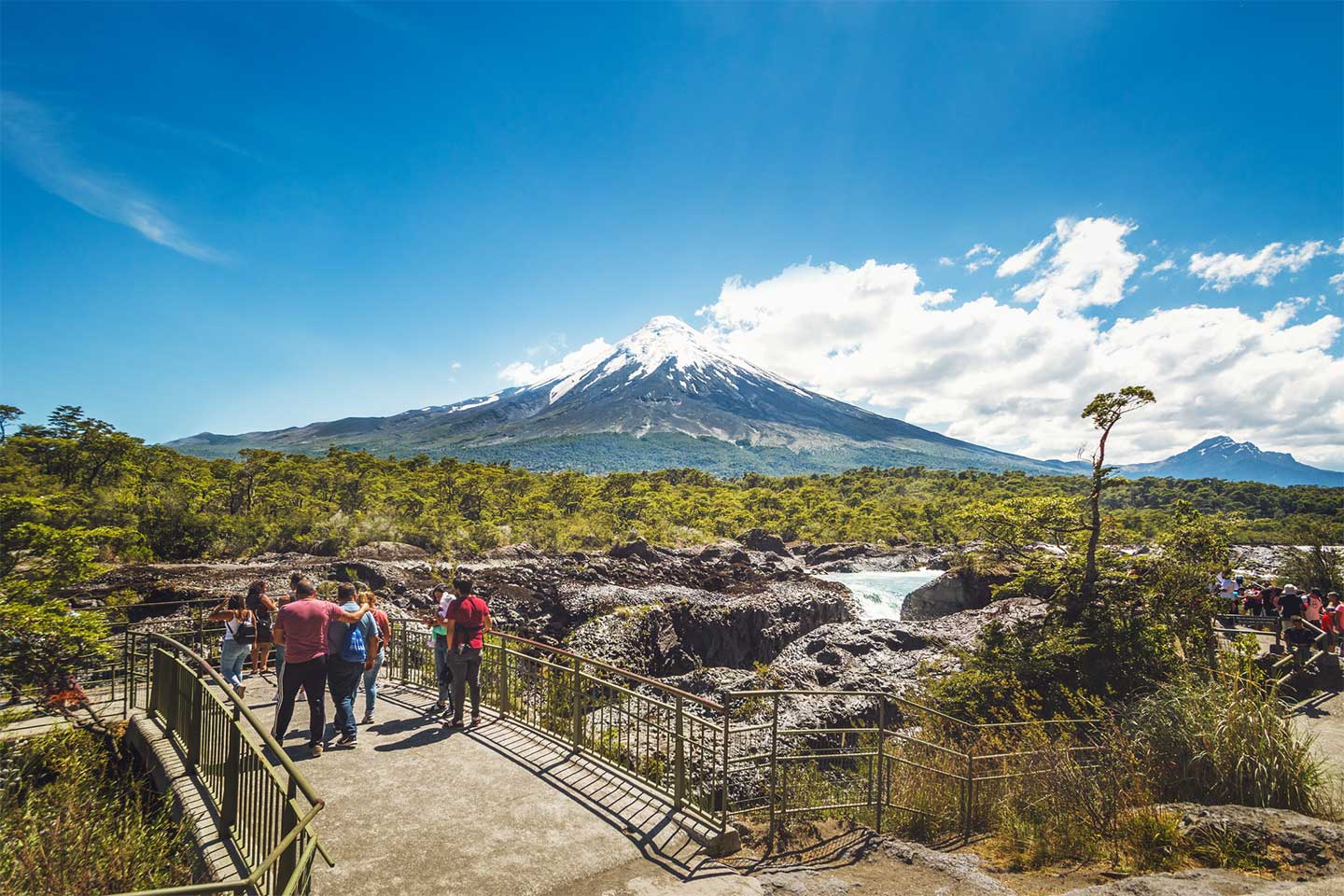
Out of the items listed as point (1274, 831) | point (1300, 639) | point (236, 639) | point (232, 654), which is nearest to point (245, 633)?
point (236, 639)

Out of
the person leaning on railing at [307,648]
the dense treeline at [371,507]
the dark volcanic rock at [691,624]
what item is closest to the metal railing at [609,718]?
the person leaning on railing at [307,648]

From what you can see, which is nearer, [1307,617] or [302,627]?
[302,627]

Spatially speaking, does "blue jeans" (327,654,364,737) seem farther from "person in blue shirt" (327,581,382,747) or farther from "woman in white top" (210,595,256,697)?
"woman in white top" (210,595,256,697)

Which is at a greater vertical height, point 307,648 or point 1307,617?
point 307,648

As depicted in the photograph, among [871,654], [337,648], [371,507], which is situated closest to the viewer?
[337,648]

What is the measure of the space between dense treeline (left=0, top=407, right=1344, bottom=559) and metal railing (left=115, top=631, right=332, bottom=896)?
3.23m

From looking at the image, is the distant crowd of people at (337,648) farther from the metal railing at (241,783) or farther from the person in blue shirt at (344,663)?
the metal railing at (241,783)

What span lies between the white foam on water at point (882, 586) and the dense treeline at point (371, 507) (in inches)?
293

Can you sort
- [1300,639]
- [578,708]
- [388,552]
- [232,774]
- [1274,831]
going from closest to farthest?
1. [232,774]
2. [1274,831]
3. [578,708]
4. [1300,639]
5. [388,552]

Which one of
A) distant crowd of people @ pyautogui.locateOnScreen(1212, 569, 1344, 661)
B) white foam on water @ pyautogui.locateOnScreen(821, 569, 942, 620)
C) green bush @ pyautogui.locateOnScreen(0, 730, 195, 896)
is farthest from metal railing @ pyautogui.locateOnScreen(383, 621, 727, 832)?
white foam on water @ pyautogui.locateOnScreen(821, 569, 942, 620)

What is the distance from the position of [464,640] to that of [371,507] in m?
28.9

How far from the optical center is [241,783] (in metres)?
4.71

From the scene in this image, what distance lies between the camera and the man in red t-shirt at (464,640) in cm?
759

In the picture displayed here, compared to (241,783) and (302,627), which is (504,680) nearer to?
(302,627)
